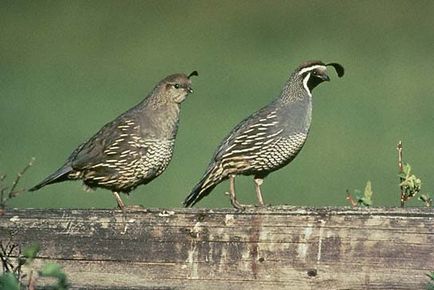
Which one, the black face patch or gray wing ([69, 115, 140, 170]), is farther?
the black face patch

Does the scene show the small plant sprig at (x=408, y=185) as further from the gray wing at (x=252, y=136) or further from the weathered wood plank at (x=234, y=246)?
the gray wing at (x=252, y=136)

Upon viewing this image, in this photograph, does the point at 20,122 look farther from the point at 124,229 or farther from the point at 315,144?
the point at 124,229

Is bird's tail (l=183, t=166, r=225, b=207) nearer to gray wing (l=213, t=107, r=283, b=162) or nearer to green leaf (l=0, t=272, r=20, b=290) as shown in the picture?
gray wing (l=213, t=107, r=283, b=162)

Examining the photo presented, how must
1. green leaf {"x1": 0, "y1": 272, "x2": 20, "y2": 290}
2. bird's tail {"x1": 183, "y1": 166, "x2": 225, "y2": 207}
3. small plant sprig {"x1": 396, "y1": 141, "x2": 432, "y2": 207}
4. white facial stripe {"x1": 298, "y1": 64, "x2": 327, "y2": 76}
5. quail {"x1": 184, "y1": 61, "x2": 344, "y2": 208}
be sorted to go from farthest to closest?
white facial stripe {"x1": 298, "y1": 64, "x2": 327, "y2": 76} < bird's tail {"x1": 183, "y1": 166, "x2": 225, "y2": 207} < quail {"x1": 184, "y1": 61, "x2": 344, "y2": 208} < small plant sprig {"x1": 396, "y1": 141, "x2": 432, "y2": 207} < green leaf {"x1": 0, "y1": 272, "x2": 20, "y2": 290}

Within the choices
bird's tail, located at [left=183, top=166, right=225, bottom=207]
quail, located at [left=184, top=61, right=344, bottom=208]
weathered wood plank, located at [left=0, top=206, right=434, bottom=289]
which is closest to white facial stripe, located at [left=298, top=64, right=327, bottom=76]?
quail, located at [left=184, top=61, right=344, bottom=208]

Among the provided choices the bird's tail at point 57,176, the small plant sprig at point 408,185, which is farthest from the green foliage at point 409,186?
the bird's tail at point 57,176

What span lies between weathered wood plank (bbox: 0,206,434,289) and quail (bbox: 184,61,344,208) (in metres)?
2.17

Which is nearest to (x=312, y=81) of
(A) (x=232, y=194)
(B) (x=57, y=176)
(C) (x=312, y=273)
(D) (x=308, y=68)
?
(D) (x=308, y=68)

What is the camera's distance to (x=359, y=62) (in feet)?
48.0

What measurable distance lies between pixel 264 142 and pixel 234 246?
8.01ft

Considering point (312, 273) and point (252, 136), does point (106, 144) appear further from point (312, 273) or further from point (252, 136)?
point (312, 273)

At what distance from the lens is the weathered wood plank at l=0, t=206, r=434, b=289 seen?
13.9ft

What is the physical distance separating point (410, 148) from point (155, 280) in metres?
7.22

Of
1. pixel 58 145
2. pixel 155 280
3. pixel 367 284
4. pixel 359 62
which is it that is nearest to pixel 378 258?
pixel 367 284
